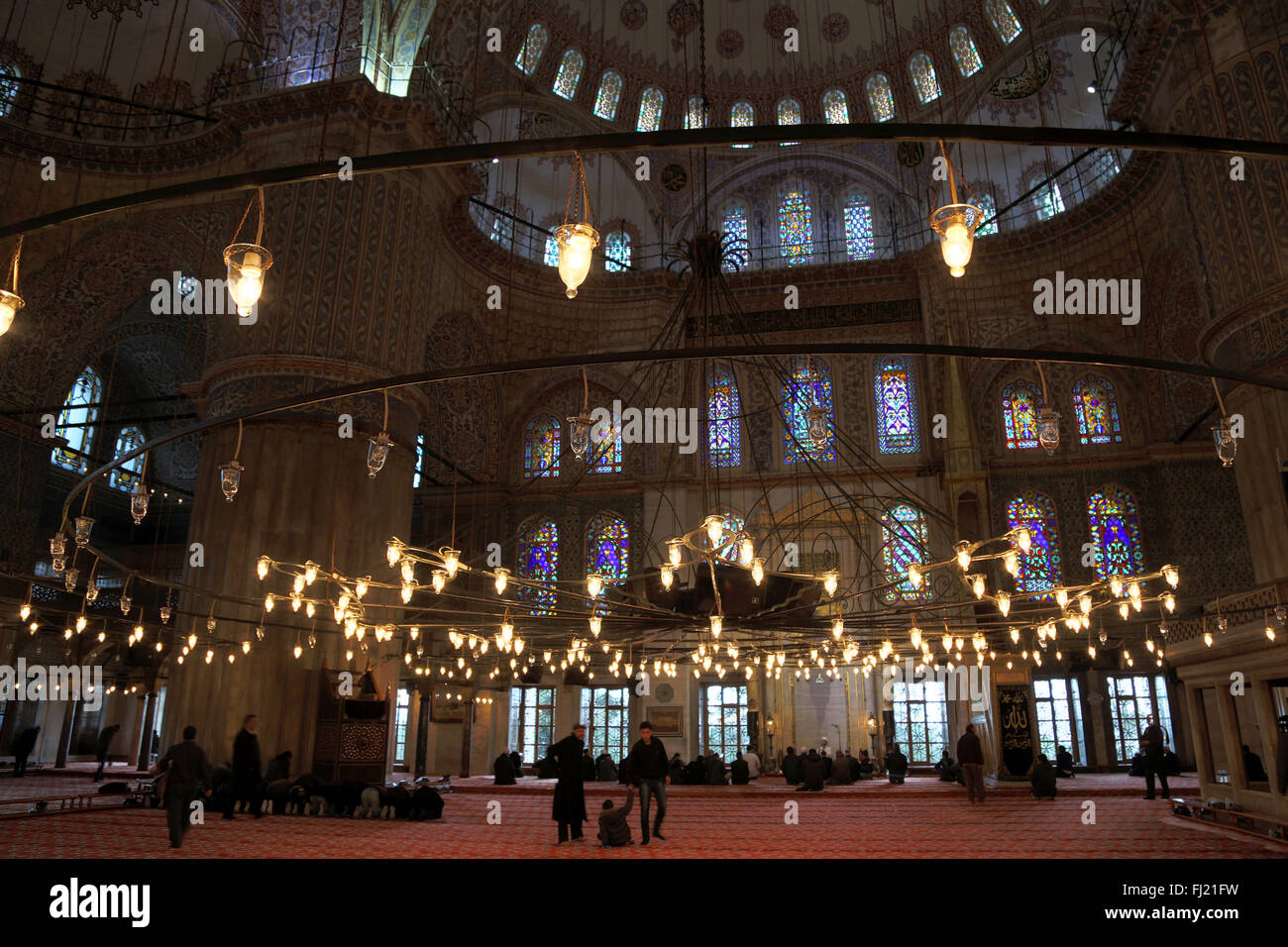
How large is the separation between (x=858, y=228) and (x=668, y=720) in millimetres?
11201

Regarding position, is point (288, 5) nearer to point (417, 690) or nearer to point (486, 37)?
point (486, 37)

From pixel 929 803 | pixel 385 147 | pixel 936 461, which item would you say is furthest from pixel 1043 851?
pixel 385 147

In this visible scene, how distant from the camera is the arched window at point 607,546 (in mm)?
17203

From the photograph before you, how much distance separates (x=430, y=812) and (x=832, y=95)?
662 inches

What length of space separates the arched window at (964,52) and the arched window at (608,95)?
7.01 metres

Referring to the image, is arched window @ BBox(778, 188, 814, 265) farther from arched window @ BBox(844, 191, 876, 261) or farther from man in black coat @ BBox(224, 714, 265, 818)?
man in black coat @ BBox(224, 714, 265, 818)

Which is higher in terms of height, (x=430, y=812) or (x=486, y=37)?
(x=486, y=37)

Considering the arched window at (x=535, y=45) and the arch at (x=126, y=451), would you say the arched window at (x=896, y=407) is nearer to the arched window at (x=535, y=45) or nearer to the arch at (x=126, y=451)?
the arched window at (x=535, y=45)

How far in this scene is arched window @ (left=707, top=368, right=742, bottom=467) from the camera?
1755 cm

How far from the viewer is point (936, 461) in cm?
1641

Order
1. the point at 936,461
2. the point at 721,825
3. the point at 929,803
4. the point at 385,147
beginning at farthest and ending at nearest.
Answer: the point at 936,461 < the point at 385,147 < the point at 929,803 < the point at 721,825

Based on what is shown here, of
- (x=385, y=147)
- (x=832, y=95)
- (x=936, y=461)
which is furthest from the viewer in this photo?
(x=832, y=95)

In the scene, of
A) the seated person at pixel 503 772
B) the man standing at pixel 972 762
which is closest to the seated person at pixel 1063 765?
the man standing at pixel 972 762

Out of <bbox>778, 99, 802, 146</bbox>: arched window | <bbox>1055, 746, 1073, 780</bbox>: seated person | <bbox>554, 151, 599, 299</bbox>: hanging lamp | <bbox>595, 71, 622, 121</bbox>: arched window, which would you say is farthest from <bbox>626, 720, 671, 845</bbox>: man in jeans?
<bbox>778, 99, 802, 146</bbox>: arched window
